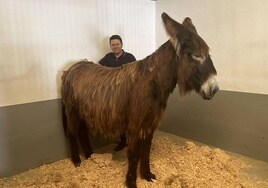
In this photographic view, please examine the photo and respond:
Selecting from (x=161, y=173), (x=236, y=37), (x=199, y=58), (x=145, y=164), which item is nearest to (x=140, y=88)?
(x=199, y=58)

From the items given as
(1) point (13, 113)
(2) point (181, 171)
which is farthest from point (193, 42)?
(1) point (13, 113)

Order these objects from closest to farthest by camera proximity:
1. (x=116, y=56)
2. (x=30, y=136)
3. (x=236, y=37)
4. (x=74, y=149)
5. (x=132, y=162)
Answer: (x=132, y=162) → (x=30, y=136) → (x=74, y=149) → (x=236, y=37) → (x=116, y=56)

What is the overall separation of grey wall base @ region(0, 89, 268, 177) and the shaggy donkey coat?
33 cm

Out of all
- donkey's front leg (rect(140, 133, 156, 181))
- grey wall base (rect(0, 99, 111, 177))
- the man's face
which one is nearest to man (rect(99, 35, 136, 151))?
the man's face

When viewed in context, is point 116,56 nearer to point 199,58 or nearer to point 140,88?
point 140,88

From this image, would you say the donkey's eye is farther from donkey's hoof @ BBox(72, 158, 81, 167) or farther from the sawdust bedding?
donkey's hoof @ BBox(72, 158, 81, 167)

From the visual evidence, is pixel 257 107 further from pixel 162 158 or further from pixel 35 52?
pixel 35 52

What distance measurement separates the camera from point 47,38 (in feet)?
8.87

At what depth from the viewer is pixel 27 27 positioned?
2.55 meters

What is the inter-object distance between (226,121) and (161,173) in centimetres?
118

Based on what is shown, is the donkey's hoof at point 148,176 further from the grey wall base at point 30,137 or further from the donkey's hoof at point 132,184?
the grey wall base at point 30,137

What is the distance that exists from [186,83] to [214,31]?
4.96ft

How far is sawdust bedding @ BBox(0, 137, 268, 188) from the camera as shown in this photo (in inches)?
90.7

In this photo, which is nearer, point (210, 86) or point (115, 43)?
point (210, 86)
